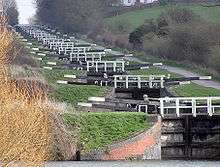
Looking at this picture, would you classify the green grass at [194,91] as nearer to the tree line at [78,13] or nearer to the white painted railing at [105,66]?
the white painted railing at [105,66]

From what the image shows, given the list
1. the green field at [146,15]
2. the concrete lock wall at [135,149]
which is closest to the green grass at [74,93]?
the concrete lock wall at [135,149]

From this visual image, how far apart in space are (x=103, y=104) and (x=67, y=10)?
79.7 m

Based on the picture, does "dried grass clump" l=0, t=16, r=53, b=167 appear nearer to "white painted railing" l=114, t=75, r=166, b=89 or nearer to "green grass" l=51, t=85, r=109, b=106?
"green grass" l=51, t=85, r=109, b=106

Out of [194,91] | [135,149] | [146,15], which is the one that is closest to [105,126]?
[135,149]

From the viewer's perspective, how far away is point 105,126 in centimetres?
3788

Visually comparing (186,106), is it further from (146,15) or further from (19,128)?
(146,15)

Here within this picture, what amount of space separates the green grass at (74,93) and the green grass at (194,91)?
624cm

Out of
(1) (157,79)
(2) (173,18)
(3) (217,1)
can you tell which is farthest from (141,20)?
(1) (157,79)

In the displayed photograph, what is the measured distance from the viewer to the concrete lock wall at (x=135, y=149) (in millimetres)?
35094

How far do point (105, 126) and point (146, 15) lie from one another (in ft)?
255

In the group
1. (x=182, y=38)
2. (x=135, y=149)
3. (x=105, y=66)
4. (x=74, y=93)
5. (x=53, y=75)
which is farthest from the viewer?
(x=182, y=38)

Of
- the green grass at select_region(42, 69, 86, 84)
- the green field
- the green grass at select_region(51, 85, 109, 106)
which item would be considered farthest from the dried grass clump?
the green field

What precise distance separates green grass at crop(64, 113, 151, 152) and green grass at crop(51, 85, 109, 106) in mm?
5407

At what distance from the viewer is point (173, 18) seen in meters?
89.8
